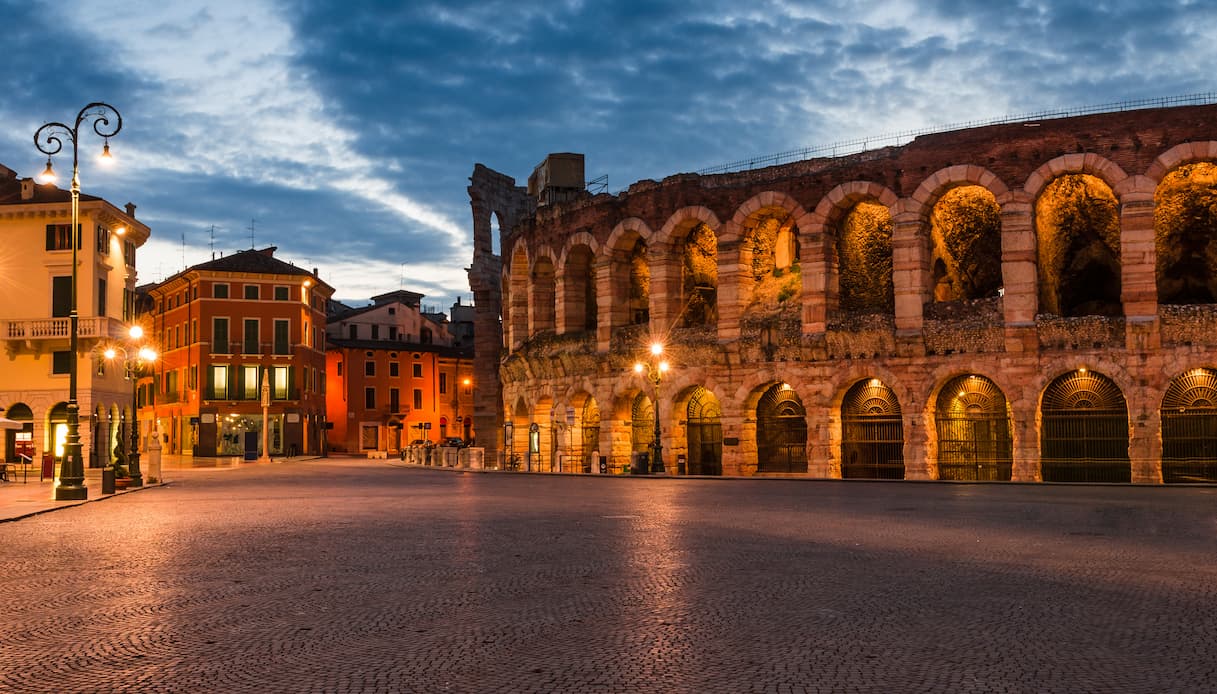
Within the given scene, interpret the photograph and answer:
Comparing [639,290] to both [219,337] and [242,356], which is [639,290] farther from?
[219,337]

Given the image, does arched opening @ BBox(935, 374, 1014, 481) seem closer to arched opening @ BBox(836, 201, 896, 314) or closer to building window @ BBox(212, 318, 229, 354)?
arched opening @ BBox(836, 201, 896, 314)

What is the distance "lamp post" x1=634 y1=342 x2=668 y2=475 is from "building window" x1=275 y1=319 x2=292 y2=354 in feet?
116

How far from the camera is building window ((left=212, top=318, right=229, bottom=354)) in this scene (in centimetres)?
6825

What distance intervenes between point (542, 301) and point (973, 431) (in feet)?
68.8

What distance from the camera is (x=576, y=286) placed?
1838 inches

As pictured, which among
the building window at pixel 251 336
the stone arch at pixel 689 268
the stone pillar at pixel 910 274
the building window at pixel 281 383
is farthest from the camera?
the building window at pixel 281 383

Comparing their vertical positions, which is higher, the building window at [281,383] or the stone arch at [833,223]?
the stone arch at [833,223]

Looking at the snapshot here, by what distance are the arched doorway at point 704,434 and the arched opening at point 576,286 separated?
704 cm

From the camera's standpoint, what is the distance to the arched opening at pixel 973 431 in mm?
34875

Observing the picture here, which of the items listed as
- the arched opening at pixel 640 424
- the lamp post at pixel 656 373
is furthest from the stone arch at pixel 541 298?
the lamp post at pixel 656 373

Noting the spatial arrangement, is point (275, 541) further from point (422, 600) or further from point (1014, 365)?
point (1014, 365)

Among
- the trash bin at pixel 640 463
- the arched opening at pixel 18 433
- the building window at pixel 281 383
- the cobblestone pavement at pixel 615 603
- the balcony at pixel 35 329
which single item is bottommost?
the trash bin at pixel 640 463

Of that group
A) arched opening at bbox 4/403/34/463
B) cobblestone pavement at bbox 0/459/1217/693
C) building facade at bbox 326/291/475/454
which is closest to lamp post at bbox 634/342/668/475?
cobblestone pavement at bbox 0/459/1217/693

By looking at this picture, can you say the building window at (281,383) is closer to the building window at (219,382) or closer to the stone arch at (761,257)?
the building window at (219,382)
